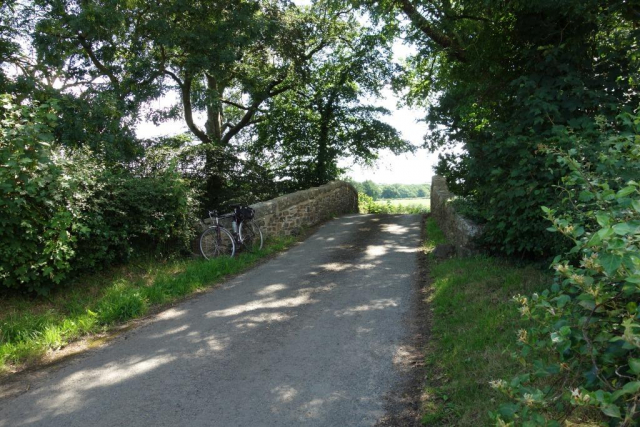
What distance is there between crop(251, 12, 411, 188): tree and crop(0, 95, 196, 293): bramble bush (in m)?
11.1

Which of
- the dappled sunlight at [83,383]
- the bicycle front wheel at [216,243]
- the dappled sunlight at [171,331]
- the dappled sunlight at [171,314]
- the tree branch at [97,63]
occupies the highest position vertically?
the tree branch at [97,63]

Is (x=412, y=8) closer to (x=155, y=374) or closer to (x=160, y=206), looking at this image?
(x=160, y=206)

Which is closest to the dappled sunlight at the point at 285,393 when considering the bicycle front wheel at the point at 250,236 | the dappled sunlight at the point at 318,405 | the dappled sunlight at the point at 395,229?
the dappled sunlight at the point at 318,405

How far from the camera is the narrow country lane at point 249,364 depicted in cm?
367

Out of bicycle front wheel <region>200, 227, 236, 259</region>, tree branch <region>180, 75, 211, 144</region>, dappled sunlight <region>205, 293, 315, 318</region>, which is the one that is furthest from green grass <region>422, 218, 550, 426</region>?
tree branch <region>180, 75, 211, 144</region>

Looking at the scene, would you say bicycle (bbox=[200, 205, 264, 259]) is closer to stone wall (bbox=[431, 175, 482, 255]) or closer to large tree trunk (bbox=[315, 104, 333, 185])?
stone wall (bbox=[431, 175, 482, 255])

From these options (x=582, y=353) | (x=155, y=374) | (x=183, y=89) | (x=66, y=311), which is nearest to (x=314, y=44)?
(x=183, y=89)

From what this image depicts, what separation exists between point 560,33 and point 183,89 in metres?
11.9

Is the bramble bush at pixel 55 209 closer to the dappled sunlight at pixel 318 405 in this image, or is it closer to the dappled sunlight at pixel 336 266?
the dappled sunlight at pixel 336 266

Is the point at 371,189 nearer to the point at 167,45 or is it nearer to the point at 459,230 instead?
the point at 167,45

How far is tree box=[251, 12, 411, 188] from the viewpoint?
62.4 feet

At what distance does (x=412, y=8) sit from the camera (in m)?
10.2

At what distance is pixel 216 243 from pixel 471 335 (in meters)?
5.88

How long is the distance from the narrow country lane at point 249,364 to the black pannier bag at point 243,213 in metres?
2.15
